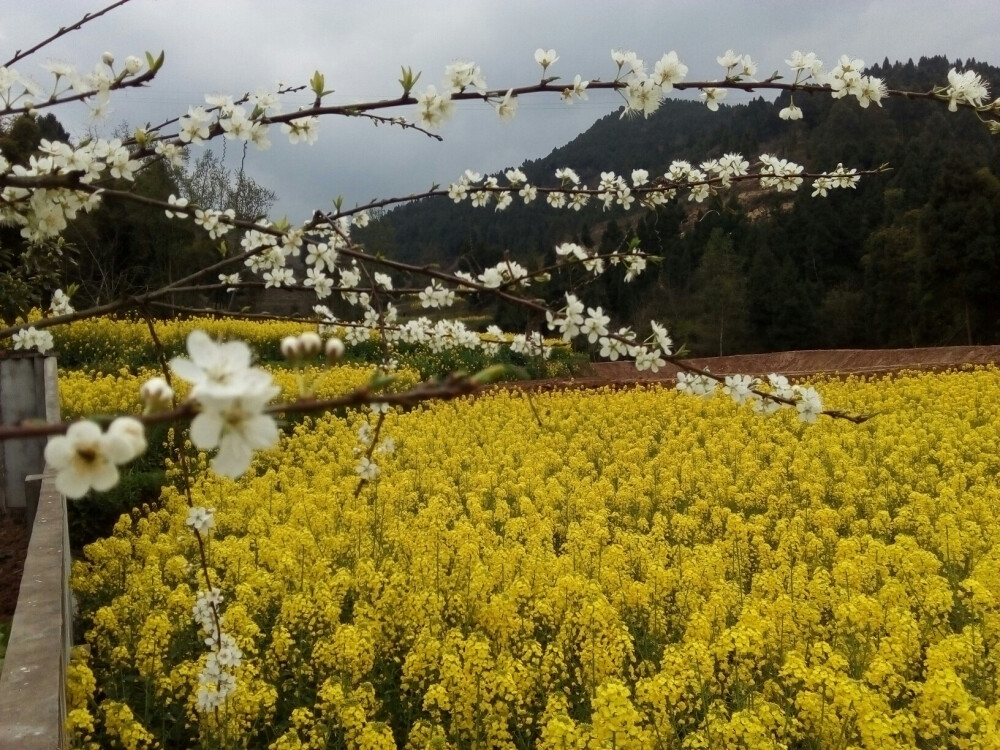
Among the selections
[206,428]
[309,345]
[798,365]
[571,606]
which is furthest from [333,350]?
[798,365]

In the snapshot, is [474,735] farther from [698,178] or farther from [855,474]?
[855,474]

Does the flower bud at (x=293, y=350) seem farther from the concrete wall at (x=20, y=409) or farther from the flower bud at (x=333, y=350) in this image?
the concrete wall at (x=20, y=409)

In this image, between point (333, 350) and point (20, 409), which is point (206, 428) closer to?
point (333, 350)

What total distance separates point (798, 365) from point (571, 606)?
56.6 ft

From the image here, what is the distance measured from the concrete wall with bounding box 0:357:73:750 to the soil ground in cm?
227

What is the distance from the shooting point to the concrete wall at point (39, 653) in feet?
7.20

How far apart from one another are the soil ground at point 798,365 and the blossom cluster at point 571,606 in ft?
4.10

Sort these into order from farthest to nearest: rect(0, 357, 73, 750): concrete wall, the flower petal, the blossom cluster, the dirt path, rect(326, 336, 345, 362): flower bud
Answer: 1. the dirt path
2. the blossom cluster
3. rect(0, 357, 73, 750): concrete wall
4. rect(326, 336, 345, 362): flower bud
5. the flower petal

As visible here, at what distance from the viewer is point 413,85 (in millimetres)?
1646

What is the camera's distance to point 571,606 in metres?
4.04

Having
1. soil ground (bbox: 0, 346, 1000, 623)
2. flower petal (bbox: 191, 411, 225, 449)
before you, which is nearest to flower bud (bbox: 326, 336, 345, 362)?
flower petal (bbox: 191, 411, 225, 449)

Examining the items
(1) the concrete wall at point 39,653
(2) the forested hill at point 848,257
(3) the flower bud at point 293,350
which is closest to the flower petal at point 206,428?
(3) the flower bud at point 293,350

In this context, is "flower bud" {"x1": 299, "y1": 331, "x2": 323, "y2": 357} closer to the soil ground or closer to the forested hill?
the soil ground

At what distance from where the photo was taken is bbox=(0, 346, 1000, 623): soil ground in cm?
649
